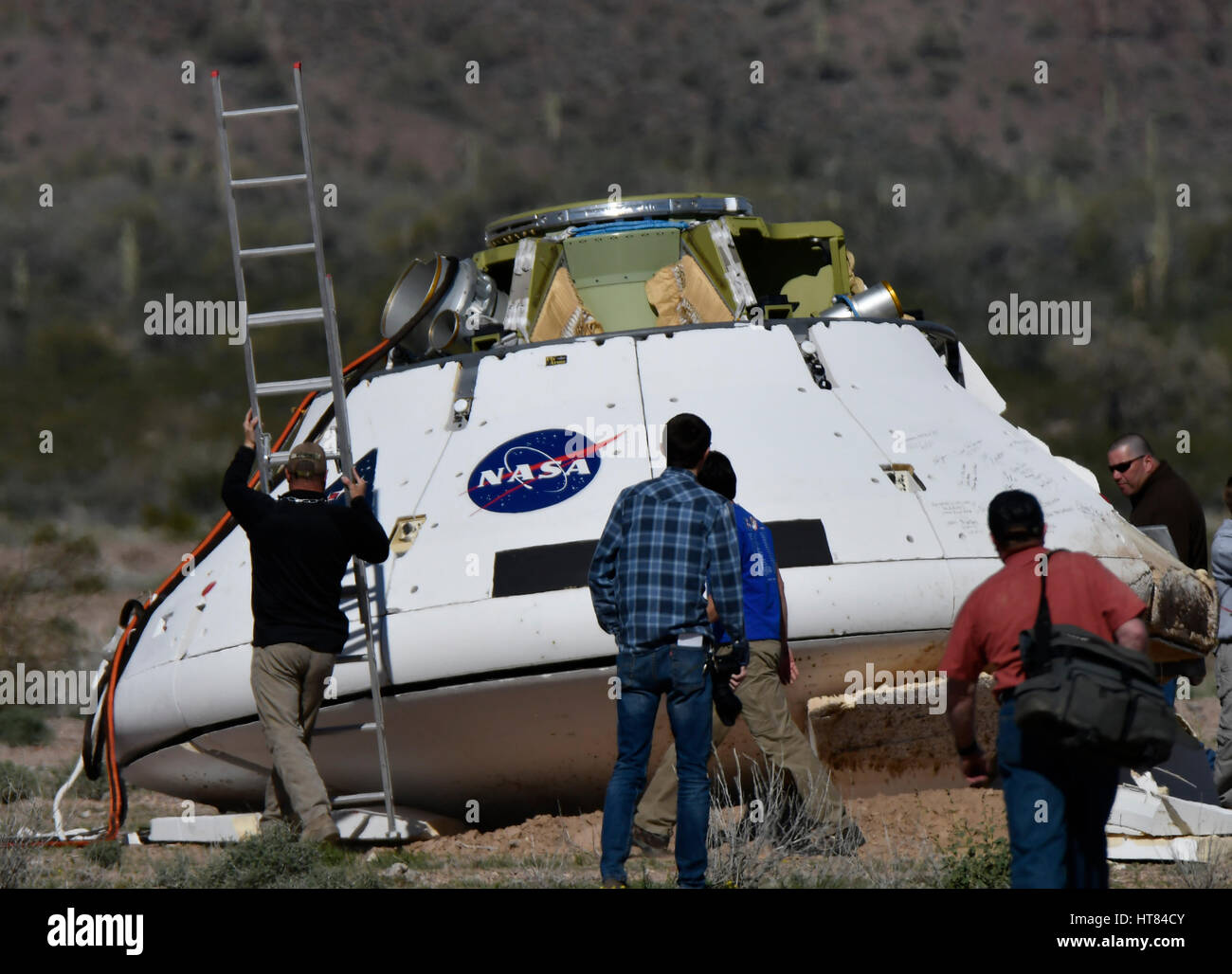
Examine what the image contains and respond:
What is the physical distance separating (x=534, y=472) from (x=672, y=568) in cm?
160

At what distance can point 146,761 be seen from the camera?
7980 millimetres

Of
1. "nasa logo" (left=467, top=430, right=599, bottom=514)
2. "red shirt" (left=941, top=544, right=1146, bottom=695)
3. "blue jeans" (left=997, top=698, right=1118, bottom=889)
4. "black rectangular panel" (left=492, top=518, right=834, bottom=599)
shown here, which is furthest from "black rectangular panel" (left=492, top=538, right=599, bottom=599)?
"blue jeans" (left=997, top=698, right=1118, bottom=889)

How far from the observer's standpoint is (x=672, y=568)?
591 cm

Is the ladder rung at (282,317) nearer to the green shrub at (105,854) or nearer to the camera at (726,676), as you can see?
the green shrub at (105,854)

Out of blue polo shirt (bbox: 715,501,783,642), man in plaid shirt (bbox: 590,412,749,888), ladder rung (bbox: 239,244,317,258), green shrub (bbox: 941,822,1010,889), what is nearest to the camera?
man in plaid shirt (bbox: 590,412,749,888)

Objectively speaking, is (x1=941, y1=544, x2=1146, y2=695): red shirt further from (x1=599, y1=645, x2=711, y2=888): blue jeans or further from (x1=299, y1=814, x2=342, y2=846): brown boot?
(x1=299, y1=814, x2=342, y2=846): brown boot

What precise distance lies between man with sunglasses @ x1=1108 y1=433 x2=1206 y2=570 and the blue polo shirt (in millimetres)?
2621

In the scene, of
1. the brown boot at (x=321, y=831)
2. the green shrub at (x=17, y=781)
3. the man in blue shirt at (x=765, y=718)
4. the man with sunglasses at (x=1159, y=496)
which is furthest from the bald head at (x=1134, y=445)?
the green shrub at (x=17, y=781)

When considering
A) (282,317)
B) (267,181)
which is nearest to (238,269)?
(282,317)

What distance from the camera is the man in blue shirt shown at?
6.64 meters

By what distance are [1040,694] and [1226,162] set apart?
46398mm

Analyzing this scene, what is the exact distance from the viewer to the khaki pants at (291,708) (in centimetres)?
693
